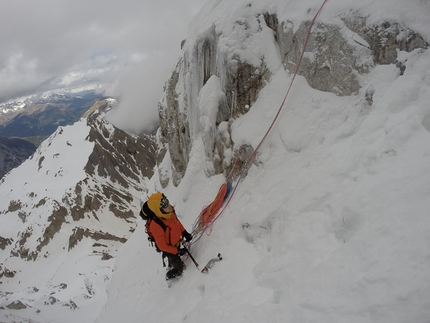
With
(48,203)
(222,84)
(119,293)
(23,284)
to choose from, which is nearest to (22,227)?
(48,203)

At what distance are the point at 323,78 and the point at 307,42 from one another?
1329 millimetres

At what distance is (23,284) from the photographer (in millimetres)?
79000

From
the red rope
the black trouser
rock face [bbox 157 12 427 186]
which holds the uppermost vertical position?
rock face [bbox 157 12 427 186]

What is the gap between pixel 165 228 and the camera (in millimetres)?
6977

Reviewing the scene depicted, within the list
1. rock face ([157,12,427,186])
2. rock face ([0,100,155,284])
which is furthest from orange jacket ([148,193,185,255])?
rock face ([0,100,155,284])

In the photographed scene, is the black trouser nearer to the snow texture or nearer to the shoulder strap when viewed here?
the snow texture

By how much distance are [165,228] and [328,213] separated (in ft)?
13.2

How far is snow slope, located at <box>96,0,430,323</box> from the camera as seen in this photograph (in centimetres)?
355

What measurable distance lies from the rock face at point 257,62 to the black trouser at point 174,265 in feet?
11.7

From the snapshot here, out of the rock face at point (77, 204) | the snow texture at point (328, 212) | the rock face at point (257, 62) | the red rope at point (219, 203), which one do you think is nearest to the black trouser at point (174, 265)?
the snow texture at point (328, 212)

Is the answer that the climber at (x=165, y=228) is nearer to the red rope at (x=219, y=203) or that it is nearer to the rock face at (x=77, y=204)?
the red rope at (x=219, y=203)

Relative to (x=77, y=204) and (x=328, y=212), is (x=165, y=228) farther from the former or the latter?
(x=77, y=204)

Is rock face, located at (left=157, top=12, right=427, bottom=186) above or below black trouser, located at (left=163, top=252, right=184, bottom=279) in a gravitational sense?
above

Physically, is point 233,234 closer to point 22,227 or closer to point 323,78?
point 323,78
